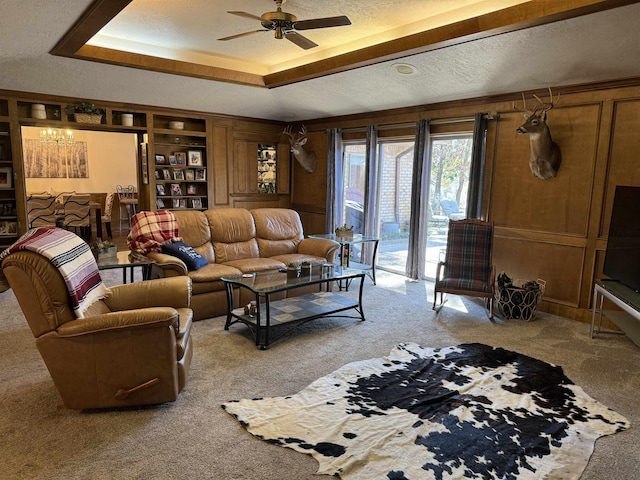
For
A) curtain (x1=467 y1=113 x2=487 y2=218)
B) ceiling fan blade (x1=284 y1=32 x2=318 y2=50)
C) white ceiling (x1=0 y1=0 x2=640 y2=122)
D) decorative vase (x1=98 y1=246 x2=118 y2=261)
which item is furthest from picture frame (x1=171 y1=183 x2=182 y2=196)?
curtain (x1=467 y1=113 x2=487 y2=218)

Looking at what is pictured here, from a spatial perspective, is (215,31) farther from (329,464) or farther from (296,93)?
(329,464)

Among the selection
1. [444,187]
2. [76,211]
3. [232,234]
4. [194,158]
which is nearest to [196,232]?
[232,234]

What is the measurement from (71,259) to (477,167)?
14.5 feet

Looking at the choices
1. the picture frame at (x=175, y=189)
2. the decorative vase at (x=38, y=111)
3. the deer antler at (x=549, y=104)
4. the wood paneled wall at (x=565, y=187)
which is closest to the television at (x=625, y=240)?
the wood paneled wall at (x=565, y=187)

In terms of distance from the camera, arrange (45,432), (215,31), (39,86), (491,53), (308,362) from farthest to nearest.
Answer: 1. (39,86)
2. (215,31)
3. (491,53)
4. (308,362)
5. (45,432)

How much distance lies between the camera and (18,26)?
3.70 metres

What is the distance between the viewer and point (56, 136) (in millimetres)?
9383

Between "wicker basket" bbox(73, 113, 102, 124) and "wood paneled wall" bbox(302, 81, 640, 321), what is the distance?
4789 mm

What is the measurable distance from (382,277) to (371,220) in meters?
0.95

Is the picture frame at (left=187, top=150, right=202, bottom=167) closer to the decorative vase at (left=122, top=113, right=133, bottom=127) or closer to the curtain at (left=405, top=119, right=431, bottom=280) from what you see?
the decorative vase at (left=122, top=113, right=133, bottom=127)

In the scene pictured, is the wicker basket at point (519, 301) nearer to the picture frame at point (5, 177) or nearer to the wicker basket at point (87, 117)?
the wicker basket at point (87, 117)

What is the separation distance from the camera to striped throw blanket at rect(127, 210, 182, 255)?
4480 mm

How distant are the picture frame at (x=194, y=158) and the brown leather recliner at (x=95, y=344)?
4788 millimetres

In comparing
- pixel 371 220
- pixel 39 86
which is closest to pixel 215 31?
pixel 39 86
